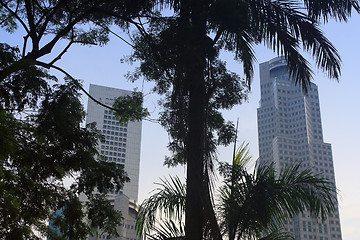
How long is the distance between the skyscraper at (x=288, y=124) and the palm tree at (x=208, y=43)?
272 feet

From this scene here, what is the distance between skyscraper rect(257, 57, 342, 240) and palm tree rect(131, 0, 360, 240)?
8290 cm

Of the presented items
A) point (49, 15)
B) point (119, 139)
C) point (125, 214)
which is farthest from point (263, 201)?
point (119, 139)

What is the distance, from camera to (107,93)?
3962 inches

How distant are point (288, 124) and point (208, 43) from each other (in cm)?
9453

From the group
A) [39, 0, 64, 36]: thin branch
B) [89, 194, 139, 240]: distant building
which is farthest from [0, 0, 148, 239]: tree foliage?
[89, 194, 139, 240]: distant building

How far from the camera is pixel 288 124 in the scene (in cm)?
9762

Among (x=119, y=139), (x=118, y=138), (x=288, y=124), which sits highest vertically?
(x=288, y=124)

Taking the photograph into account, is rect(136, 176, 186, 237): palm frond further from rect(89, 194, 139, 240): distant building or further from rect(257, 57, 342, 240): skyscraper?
rect(257, 57, 342, 240): skyscraper

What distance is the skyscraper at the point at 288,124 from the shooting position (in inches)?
3558

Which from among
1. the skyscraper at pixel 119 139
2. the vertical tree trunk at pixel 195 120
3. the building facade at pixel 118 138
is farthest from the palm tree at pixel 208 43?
the skyscraper at pixel 119 139

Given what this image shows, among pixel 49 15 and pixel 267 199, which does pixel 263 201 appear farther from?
pixel 49 15

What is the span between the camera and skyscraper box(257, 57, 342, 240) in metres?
90.4

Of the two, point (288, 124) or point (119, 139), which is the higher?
point (288, 124)

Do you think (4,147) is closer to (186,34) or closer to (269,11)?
(186,34)
